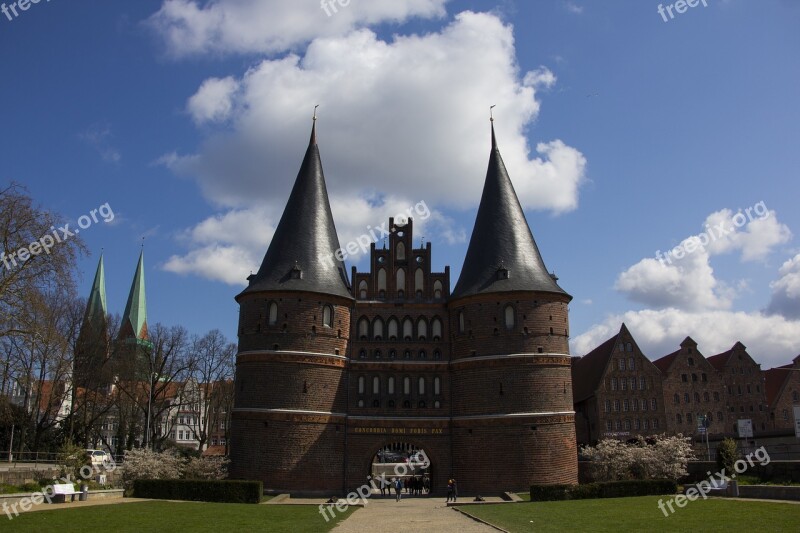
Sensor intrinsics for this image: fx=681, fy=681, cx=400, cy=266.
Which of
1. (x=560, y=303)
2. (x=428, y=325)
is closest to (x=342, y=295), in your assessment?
(x=428, y=325)

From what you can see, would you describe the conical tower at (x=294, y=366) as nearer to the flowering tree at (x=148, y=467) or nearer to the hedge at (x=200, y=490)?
the flowering tree at (x=148, y=467)

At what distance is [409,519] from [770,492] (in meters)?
12.9

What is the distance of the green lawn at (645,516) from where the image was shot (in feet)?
56.8

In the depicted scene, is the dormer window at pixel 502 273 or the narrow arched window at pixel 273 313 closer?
the narrow arched window at pixel 273 313

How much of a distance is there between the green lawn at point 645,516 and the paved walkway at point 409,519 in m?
0.85

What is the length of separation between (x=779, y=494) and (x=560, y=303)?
15.7 meters

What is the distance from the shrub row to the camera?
96.4 ft

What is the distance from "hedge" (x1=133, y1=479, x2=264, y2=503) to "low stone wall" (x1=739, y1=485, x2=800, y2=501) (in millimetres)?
19311

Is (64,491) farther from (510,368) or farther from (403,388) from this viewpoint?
(510,368)

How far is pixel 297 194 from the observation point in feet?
131

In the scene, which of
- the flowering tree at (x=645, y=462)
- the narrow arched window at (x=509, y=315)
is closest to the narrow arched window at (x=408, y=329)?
the narrow arched window at (x=509, y=315)

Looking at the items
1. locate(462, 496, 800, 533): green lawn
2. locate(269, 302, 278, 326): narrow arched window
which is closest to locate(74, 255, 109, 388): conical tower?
locate(269, 302, 278, 326): narrow arched window

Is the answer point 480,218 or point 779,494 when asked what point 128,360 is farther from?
point 779,494

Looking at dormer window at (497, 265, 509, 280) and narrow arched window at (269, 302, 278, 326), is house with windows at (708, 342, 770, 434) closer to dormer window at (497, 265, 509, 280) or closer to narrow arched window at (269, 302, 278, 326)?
dormer window at (497, 265, 509, 280)
